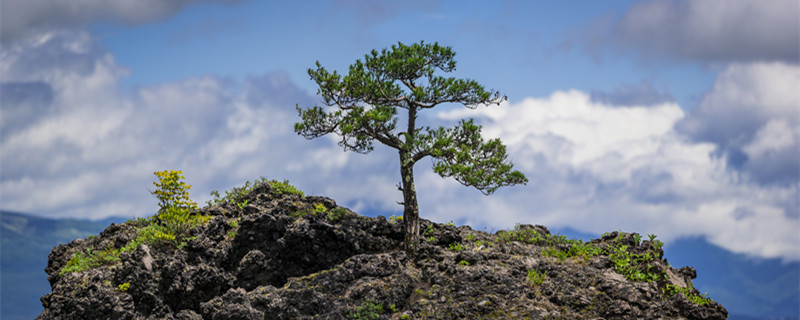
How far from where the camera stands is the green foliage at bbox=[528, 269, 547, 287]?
22578 millimetres

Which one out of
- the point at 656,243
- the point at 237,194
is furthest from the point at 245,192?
the point at 656,243

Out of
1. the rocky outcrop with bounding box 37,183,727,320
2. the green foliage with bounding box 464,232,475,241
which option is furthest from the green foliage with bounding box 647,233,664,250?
the green foliage with bounding box 464,232,475,241

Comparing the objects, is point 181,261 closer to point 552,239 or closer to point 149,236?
point 149,236

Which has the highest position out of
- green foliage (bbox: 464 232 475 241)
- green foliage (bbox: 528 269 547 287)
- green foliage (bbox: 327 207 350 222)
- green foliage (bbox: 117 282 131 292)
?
green foliage (bbox: 464 232 475 241)

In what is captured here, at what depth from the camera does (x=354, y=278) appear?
22.6 meters

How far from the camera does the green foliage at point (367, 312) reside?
2105cm

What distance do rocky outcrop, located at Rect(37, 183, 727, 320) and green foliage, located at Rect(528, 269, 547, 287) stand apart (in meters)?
0.05

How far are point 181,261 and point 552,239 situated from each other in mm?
14923

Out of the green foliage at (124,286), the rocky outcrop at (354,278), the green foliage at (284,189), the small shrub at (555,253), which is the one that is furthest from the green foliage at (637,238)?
the green foliage at (124,286)

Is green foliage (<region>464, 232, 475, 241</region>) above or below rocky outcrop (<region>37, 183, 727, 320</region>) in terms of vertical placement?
above

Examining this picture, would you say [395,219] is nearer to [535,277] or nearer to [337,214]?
[337,214]

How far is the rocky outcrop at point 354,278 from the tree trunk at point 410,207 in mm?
498

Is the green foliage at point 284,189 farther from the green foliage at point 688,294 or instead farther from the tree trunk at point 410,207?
the green foliage at point 688,294

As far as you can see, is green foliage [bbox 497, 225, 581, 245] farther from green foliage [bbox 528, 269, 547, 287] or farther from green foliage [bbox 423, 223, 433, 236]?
green foliage [bbox 528, 269, 547, 287]
